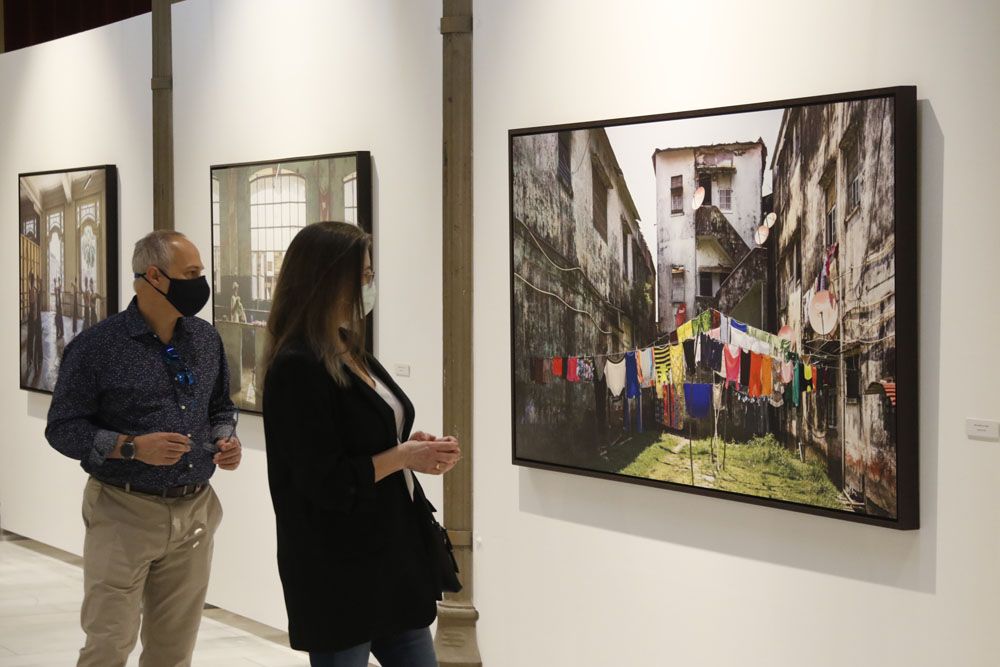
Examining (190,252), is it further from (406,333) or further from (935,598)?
(935,598)

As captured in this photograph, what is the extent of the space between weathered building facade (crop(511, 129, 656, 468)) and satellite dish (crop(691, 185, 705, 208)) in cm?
28

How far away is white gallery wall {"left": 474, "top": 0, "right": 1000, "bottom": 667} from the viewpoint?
3898 mm

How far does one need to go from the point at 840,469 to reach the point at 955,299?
0.66 m

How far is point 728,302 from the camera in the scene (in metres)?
4.52

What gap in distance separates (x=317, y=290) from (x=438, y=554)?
0.77m

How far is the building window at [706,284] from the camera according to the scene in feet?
15.0

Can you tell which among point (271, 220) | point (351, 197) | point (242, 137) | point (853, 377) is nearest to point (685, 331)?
point (853, 377)

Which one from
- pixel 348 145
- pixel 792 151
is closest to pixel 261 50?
pixel 348 145

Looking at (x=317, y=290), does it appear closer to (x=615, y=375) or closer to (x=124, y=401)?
(x=124, y=401)

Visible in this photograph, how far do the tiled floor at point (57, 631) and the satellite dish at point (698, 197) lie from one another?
10.5 feet

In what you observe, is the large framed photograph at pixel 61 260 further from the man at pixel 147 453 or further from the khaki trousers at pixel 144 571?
the khaki trousers at pixel 144 571

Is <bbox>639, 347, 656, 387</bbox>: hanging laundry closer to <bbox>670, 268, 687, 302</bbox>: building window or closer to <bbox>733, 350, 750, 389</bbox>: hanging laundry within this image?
<bbox>670, 268, 687, 302</bbox>: building window

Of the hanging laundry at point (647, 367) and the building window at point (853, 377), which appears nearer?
the building window at point (853, 377)

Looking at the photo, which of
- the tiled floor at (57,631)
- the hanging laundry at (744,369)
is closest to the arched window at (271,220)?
the tiled floor at (57,631)
